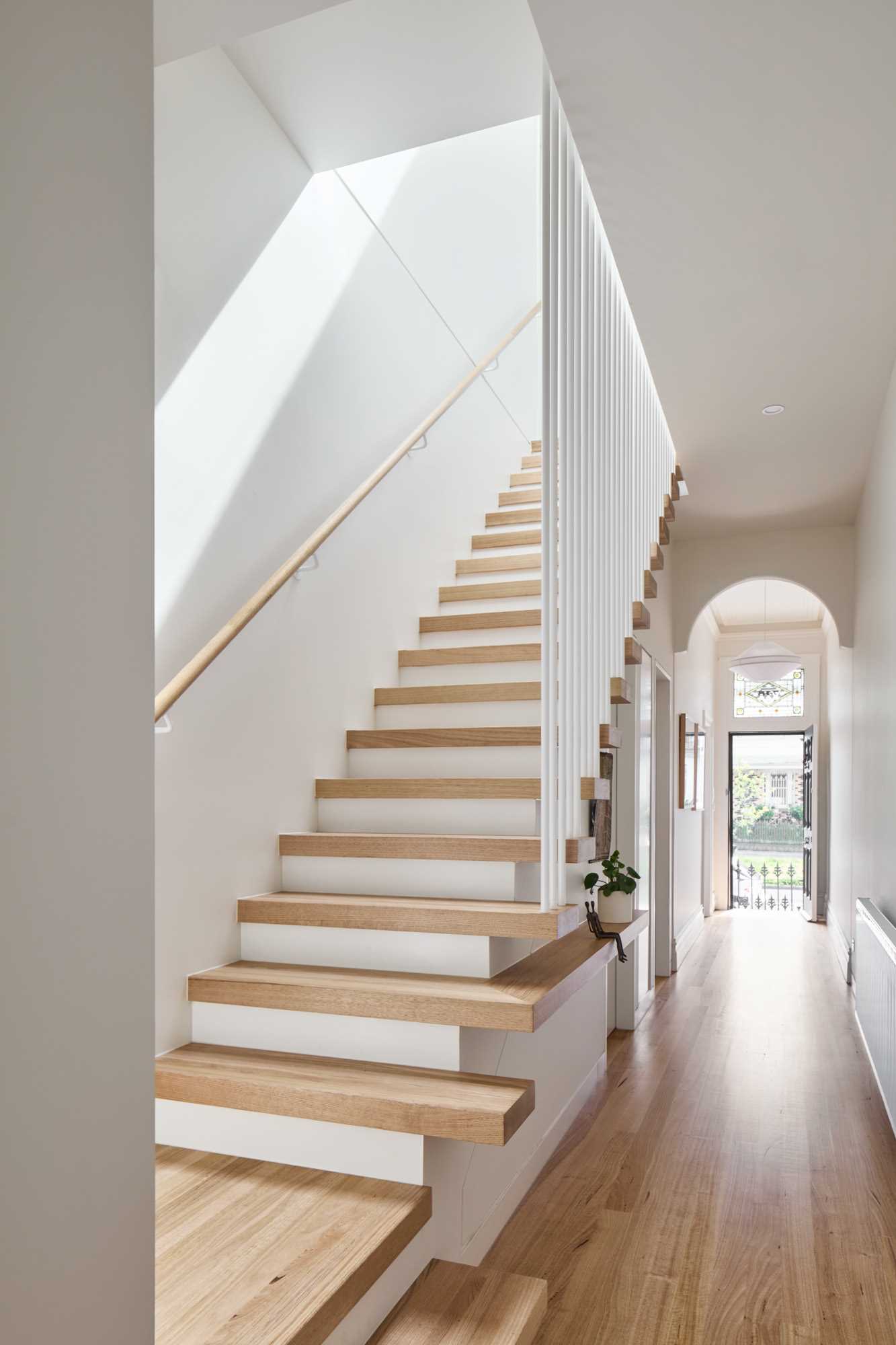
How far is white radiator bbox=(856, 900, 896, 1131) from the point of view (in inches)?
135

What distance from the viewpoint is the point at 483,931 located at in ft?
8.05

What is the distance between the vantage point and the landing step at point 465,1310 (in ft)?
5.89

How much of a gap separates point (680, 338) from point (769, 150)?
1113mm

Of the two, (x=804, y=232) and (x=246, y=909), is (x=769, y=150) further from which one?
(x=246, y=909)

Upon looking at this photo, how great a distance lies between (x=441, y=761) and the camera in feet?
11.1

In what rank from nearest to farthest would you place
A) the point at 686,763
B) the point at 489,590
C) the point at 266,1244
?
the point at 266,1244 < the point at 489,590 < the point at 686,763

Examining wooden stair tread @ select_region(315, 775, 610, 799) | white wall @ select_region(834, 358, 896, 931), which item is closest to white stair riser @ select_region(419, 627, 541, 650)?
wooden stair tread @ select_region(315, 775, 610, 799)

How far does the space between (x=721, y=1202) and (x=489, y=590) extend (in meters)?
2.57

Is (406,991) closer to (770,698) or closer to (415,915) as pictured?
(415,915)

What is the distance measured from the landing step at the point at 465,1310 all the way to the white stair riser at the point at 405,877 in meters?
0.95

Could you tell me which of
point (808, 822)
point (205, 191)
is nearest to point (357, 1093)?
point (205, 191)

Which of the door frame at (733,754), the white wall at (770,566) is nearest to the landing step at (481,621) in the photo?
the white wall at (770,566)

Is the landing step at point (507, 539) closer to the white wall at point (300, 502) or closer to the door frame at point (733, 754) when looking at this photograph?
the white wall at point (300, 502)

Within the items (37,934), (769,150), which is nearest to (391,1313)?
(37,934)
